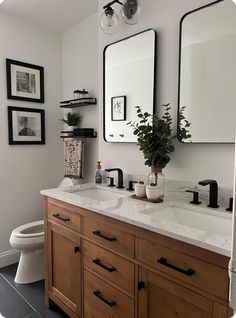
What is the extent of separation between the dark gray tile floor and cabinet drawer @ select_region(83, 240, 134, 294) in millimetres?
743

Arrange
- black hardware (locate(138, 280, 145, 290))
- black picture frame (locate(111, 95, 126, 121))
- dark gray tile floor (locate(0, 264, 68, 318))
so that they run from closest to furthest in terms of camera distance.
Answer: black hardware (locate(138, 280, 145, 290))
dark gray tile floor (locate(0, 264, 68, 318))
black picture frame (locate(111, 95, 126, 121))

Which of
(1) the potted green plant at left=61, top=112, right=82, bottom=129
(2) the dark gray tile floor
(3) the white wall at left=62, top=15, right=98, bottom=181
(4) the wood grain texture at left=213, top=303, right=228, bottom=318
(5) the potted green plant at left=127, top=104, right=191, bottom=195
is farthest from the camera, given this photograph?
(1) the potted green plant at left=61, top=112, right=82, bottom=129

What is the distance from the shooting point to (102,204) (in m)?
1.44

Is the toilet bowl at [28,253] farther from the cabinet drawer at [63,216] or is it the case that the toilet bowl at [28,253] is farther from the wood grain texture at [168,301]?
the wood grain texture at [168,301]

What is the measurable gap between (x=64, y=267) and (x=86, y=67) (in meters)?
1.87

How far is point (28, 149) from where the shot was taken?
2.64 m

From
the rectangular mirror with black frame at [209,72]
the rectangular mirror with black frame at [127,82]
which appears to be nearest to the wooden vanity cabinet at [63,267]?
the rectangular mirror with black frame at [127,82]

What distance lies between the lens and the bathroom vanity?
36.6 inches

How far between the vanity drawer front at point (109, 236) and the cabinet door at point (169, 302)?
133 millimetres

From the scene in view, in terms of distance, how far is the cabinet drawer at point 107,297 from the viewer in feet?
4.16

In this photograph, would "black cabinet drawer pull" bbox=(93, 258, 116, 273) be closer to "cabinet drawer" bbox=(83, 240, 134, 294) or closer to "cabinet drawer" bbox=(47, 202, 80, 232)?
"cabinet drawer" bbox=(83, 240, 134, 294)

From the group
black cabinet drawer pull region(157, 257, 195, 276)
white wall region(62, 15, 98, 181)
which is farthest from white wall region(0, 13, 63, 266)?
black cabinet drawer pull region(157, 257, 195, 276)

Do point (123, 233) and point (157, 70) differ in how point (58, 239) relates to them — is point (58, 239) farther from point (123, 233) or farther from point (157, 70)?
point (157, 70)

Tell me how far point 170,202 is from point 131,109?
799 mm
